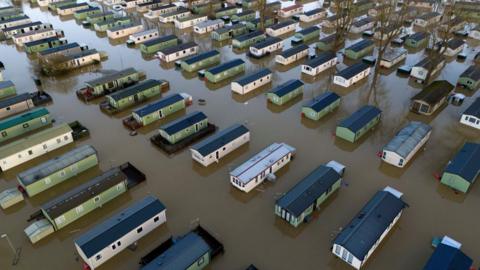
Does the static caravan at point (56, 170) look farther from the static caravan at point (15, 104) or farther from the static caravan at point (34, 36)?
the static caravan at point (34, 36)

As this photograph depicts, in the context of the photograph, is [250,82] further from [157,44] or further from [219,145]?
[157,44]

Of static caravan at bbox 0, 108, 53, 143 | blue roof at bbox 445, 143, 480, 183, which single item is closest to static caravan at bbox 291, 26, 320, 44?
blue roof at bbox 445, 143, 480, 183

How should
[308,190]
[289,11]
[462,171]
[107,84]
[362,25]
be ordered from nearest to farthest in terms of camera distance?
1. [308,190]
2. [462,171]
3. [107,84]
4. [362,25]
5. [289,11]

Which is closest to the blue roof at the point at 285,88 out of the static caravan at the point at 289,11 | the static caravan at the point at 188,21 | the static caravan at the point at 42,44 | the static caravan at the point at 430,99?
the static caravan at the point at 430,99

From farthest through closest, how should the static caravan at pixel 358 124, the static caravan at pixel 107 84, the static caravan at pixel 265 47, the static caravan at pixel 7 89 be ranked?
the static caravan at pixel 265 47, the static caravan at pixel 107 84, the static caravan at pixel 7 89, the static caravan at pixel 358 124

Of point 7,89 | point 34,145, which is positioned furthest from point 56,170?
point 7,89

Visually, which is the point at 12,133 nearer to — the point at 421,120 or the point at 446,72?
the point at 421,120

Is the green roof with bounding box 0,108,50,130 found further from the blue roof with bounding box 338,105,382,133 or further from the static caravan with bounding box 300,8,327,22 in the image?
the static caravan with bounding box 300,8,327,22
